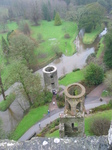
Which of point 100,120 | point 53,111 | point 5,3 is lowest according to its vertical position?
point 53,111

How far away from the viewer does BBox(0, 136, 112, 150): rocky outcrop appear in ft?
20.9

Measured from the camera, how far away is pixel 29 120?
84.5 feet

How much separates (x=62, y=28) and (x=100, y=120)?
154 feet

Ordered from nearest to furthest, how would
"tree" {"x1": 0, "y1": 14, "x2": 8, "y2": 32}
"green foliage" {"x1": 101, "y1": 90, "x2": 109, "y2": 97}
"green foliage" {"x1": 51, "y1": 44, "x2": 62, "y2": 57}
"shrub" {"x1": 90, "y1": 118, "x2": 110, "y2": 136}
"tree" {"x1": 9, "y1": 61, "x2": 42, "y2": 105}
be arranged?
"shrub" {"x1": 90, "y1": 118, "x2": 110, "y2": 136}, "tree" {"x1": 9, "y1": 61, "x2": 42, "y2": 105}, "green foliage" {"x1": 101, "y1": 90, "x2": 109, "y2": 97}, "green foliage" {"x1": 51, "y1": 44, "x2": 62, "y2": 57}, "tree" {"x1": 0, "y1": 14, "x2": 8, "y2": 32}

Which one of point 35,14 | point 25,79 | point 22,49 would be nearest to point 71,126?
point 25,79

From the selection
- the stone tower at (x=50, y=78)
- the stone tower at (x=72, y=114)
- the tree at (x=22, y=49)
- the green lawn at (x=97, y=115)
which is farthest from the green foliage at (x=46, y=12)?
the stone tower at (x=72, y=114)

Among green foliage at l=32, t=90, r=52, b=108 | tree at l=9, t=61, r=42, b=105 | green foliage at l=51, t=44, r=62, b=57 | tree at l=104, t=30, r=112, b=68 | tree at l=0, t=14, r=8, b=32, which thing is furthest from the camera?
tree at l=0, t=14, r=8, b=32

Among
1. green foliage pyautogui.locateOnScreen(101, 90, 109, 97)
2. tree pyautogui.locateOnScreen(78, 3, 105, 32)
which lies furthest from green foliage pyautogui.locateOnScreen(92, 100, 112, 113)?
tree pyautogui.locateOnScreen(78, 3, 105, 32)

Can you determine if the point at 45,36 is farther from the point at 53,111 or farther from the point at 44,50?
the point at 53,111

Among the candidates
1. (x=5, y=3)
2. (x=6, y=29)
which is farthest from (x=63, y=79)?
(x=5, y=3)

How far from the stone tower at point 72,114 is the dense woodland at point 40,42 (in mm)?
7860

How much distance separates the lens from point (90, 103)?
2712 centimetres

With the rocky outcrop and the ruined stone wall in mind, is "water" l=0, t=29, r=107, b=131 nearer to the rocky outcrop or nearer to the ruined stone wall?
the ruined stone wall

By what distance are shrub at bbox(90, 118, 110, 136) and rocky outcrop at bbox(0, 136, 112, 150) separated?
14303 millimetres
